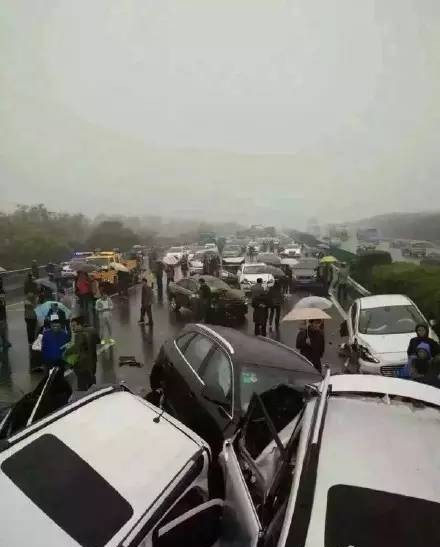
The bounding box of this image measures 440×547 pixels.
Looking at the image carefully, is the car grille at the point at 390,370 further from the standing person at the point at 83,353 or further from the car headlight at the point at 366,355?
the standing person at the point at 83,353

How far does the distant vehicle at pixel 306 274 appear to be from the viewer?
32.1 ft

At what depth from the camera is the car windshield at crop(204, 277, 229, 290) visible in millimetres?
10234

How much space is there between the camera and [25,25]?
10844 mm

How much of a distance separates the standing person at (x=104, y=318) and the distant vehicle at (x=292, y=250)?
11.2 feet

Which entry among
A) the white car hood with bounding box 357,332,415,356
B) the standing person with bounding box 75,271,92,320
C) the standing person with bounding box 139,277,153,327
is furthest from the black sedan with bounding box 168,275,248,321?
the white car hood with bounding box 357,332,415,356

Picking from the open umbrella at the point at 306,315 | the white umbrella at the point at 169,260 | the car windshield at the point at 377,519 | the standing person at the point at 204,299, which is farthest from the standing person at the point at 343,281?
the car windshield at the point at 377,519

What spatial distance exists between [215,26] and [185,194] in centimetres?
310

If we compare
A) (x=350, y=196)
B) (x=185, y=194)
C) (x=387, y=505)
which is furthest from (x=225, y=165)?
(x=387, y=505)

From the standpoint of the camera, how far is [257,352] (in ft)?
17.7

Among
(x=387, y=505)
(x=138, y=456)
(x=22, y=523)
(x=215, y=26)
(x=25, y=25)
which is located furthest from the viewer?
(x=25, y=25)

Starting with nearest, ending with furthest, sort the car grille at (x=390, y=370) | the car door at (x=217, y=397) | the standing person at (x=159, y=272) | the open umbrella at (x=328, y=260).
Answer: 1. the car door at (x=217, y=397)
2. the car grille at (x=390, y=370)
3. the open umbrella at (x=328, y=260)
4. the standing person at (x=159, y=272)

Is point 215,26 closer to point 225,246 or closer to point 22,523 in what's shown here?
point 225,246

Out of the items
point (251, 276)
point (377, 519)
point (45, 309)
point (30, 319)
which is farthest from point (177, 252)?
point (377, 519)

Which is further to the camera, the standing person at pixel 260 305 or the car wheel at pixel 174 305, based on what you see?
the car wheel at pixel 174 305
